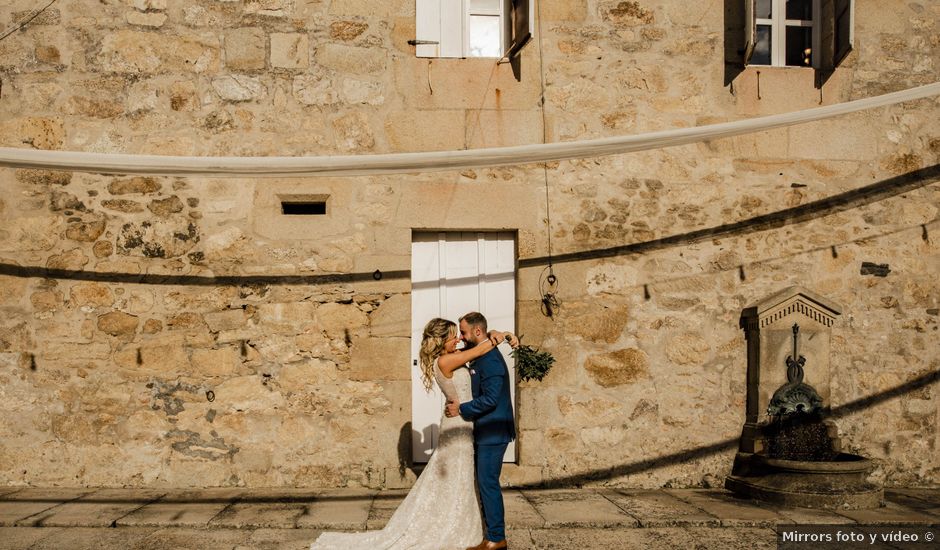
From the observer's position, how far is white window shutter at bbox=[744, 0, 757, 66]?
614cm

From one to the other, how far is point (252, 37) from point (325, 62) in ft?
1.77

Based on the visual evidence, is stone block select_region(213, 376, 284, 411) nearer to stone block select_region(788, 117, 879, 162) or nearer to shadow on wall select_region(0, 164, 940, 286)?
shadow on wall select_region(0, 164, 940, 286)

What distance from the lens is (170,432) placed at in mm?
6000

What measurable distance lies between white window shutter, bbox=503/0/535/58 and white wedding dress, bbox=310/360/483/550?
247 cm

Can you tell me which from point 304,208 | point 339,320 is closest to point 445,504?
point 339,320

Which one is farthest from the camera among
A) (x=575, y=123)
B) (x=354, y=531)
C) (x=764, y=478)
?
(x=575, y=123)

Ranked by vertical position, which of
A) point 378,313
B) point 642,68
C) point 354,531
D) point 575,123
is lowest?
point 354,531

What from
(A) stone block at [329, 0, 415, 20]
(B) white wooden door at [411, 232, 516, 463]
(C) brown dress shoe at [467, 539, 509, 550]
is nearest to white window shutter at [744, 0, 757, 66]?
(B) white wooden door at [411, 232, 516, 463]

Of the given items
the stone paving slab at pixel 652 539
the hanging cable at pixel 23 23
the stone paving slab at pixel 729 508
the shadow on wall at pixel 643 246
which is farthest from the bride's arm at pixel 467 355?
the hanging cable at pixel 23 23

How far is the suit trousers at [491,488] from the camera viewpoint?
179 inches

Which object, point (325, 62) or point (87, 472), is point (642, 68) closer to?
point (325, 62)

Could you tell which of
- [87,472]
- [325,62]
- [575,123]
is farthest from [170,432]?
[575,123]

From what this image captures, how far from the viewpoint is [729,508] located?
18.2ft

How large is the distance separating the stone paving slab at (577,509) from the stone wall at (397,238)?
0.29m
